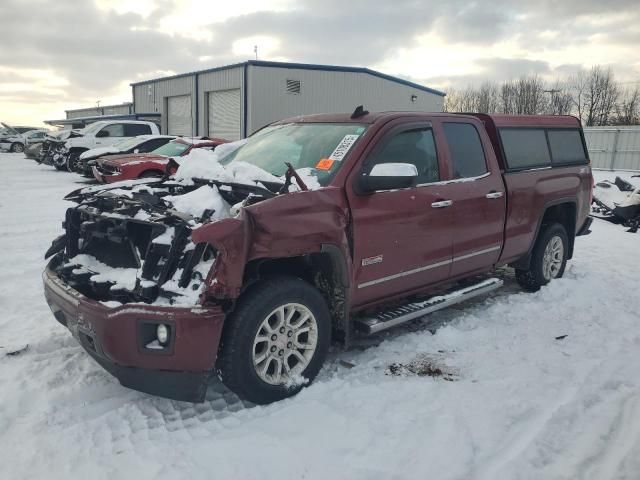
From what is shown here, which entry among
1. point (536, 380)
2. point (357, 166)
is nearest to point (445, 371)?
point (536, 380)

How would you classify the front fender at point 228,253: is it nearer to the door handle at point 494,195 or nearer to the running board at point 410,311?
the running board at point 410,311

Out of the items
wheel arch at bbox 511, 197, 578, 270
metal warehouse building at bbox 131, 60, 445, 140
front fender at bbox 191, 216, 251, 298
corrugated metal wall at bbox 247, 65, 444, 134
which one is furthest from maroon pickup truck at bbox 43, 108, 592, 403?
metal warehouse building at bbox 131, 60, 445, 140

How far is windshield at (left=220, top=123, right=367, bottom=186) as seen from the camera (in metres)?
3.96

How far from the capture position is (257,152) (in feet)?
15.4

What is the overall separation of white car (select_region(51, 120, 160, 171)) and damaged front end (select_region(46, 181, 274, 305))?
15.0 meters

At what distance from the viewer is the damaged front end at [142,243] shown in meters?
3.09

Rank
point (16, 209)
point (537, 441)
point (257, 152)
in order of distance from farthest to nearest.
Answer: point (16, 209), point (257, 152), point (537, 441)

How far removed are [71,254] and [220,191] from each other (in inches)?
48.0

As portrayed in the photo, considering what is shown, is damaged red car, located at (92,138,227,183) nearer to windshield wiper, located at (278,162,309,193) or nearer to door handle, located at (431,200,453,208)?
door handle, located at (431,200,453,208)

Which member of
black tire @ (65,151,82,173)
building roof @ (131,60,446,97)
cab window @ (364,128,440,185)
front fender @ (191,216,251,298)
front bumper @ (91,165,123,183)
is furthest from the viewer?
building roof @ (131,60,446,97)

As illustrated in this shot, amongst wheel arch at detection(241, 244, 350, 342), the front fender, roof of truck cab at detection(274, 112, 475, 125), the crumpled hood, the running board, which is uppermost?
roof of truck cab at detection(274, 112, 475, 125)

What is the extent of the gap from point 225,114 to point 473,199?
22.9 metres

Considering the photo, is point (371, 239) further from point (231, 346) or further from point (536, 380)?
point (536, 380)

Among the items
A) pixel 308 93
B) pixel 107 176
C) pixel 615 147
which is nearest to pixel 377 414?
pixel 107 176
